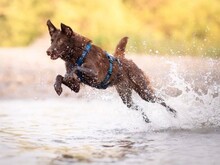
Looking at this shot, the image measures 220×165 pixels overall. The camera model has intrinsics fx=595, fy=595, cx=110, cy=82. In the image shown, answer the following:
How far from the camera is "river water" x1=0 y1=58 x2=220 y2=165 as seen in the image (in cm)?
573

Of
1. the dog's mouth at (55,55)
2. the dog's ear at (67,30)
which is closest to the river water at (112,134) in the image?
the dog's mouth at (55,55)

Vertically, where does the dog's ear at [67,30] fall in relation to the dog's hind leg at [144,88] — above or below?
above

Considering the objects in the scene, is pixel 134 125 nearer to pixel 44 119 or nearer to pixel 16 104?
pixel 44 119

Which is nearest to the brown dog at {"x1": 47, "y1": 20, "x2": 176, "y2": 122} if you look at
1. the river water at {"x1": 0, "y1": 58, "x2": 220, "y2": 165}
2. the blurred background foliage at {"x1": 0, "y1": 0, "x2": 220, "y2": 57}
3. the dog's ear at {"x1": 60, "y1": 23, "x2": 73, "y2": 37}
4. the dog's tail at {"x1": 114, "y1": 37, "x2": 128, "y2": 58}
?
the dog's ear at {"x1": 60, "y1": 23, "x2": 73, "y2": 37}

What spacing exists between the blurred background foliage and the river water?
9586 millimetres

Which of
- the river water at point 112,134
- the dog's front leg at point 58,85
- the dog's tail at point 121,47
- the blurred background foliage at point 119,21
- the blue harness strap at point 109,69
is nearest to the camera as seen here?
the river water at point 112,134

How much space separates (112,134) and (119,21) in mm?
14579

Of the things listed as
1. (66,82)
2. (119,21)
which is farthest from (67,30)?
(119,21)

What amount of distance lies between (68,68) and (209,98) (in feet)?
8.40

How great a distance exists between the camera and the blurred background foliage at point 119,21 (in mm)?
20922

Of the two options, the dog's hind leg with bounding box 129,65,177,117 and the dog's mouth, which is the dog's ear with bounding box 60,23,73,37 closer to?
the dog's mouth

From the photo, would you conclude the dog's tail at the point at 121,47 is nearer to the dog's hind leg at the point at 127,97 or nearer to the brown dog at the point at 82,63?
the brown dog at the point at 82,63

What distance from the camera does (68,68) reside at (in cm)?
763

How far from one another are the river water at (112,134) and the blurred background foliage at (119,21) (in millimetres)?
9586
